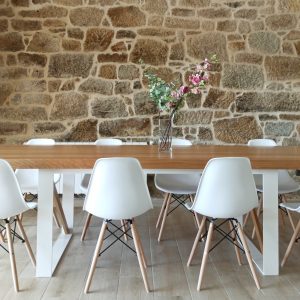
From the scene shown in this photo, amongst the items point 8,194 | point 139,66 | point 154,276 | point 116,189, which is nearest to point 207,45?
point 139,66

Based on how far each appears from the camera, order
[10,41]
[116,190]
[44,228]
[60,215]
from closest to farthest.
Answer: [116,190]
[44,228]
[60,215]
[10,41]

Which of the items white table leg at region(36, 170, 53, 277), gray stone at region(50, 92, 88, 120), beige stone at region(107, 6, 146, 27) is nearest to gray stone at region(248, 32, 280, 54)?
beige stone at region(107, 6, 146, 27)

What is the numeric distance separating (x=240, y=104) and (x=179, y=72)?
93 cm

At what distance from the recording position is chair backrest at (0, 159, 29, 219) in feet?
6.79

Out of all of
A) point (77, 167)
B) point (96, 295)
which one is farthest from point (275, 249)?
point (77, 167)

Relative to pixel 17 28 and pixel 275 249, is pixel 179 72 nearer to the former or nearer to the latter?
pixel 17 28

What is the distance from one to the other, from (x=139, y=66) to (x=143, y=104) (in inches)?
20.1

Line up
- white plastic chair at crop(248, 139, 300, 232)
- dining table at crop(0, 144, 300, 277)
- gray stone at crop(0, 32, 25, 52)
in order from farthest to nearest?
1. gray stone at crop(0, 32, 25, 52)
2. white plastic chair at crop(248, 139, 300, 232)
3. dining table at crop(0, 144, 300, 277)

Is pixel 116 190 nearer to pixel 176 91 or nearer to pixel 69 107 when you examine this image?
pixel 176 91

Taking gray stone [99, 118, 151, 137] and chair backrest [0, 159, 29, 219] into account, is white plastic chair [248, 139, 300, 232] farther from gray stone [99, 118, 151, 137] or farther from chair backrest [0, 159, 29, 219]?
chair backrest [0, 159, 29, 219]

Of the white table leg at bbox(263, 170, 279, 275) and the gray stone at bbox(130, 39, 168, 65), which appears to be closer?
the white table leg at bbox(263, 170, 279, 275)

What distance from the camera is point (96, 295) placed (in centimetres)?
209

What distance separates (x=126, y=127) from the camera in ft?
14.8

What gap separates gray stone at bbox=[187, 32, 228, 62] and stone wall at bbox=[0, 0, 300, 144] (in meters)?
0.01
